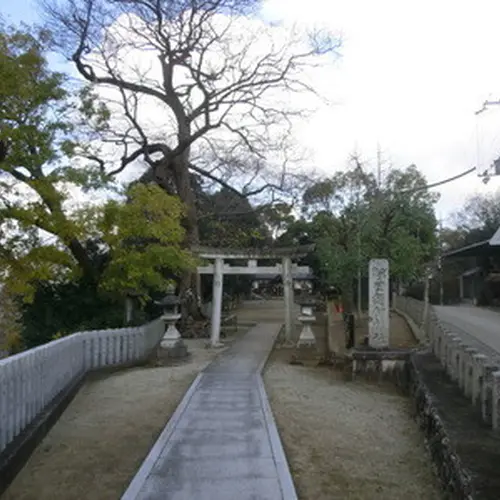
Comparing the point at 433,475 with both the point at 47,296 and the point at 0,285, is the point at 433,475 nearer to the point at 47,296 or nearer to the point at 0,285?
the point at 0,285

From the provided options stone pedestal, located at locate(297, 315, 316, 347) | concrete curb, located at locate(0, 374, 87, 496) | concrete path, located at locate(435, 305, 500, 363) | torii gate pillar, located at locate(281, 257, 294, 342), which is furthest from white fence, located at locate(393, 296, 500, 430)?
torii gate pillar, located at locate(281, 257, 294, 342)

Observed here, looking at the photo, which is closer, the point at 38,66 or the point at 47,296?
the point at 38,66

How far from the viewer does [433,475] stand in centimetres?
649

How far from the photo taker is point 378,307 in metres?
14.3

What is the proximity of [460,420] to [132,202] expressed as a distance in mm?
10502

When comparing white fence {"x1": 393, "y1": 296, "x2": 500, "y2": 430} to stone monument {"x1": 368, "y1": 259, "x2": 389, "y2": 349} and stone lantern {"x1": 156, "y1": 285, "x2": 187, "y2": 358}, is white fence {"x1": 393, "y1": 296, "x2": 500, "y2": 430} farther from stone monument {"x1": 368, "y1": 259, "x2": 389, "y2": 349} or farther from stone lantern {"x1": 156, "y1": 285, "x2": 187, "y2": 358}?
stone lantern {"x1": 156, "y1": 285, "x2": 187, "y2": 358}

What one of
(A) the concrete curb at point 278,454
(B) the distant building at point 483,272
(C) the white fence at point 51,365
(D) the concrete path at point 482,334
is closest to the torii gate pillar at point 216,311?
(C) the white fence at point 51,365

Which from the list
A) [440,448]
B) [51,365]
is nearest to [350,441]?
[440,448]

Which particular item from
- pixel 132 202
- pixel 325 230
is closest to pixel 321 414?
pixel 132 202

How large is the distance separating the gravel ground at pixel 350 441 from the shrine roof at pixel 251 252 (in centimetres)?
730

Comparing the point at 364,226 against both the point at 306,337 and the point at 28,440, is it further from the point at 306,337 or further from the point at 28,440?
the point at 28,440

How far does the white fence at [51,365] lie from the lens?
21.6 feet

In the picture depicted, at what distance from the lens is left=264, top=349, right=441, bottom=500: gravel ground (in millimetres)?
6074

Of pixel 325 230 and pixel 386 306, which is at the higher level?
pixel 325 230
